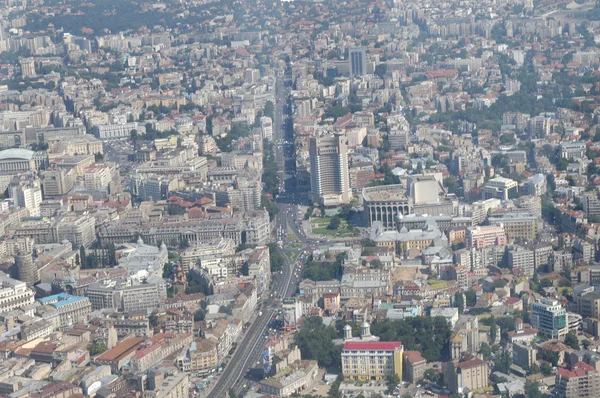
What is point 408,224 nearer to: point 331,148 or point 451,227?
point 451,227

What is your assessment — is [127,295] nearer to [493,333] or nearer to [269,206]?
[493,333]

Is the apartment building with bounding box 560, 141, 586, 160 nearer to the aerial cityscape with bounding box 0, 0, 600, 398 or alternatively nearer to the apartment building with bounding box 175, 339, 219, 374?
the aerial cityscape with bounding box 0, 0, 600, 398

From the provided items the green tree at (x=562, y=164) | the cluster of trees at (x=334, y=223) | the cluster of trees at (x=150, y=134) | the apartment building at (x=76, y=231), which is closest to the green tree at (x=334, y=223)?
the cluster of trees at (x=334, y=223)

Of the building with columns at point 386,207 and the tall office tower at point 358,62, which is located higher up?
the tall office tower at point 358,62

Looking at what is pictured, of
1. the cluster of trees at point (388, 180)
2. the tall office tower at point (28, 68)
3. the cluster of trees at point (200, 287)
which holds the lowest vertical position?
the cluster of trees at point (200, 287)

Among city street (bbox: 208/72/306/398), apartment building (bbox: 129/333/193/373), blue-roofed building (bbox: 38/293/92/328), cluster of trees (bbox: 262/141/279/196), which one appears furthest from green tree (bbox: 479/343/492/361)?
cluster of trees (bbox: 262/141/279/196)

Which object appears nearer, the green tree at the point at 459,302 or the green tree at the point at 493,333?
the green tree at the point at 493,333

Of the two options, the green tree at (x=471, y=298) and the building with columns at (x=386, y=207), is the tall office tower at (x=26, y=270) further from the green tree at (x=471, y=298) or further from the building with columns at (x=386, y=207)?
the green tree at (x=471, y=298)
